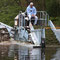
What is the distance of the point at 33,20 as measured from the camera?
26.8 metres

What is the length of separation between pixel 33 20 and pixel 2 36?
3709mm

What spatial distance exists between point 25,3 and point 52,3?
3.69 m

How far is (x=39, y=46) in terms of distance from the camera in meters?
23.1

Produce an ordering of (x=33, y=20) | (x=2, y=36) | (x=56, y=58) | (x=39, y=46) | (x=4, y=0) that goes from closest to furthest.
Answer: (x=56, y=58)
(x=39, y=46)
(x=33, y=20)
(x=2, y=36)
(x=4, y=0)

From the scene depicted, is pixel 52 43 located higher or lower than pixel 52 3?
lower

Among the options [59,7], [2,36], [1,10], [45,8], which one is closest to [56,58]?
[2,36]

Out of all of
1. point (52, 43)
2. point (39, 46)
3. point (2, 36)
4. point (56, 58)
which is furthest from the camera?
point (2, 36)

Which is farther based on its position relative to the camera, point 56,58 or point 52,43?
point 52,43

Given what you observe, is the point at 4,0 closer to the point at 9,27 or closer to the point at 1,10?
the point at 1,10

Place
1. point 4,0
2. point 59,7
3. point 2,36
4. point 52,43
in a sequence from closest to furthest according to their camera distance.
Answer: point 52,43
point 2,36
point 59,7
point 4,0

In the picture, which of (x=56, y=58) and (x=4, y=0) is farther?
(x=4, y=0)

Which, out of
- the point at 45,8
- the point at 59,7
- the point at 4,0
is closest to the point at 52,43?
the point at 59,7

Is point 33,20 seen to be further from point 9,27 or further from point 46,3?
point 46,3

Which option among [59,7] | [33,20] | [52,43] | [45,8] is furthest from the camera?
[45,8]
